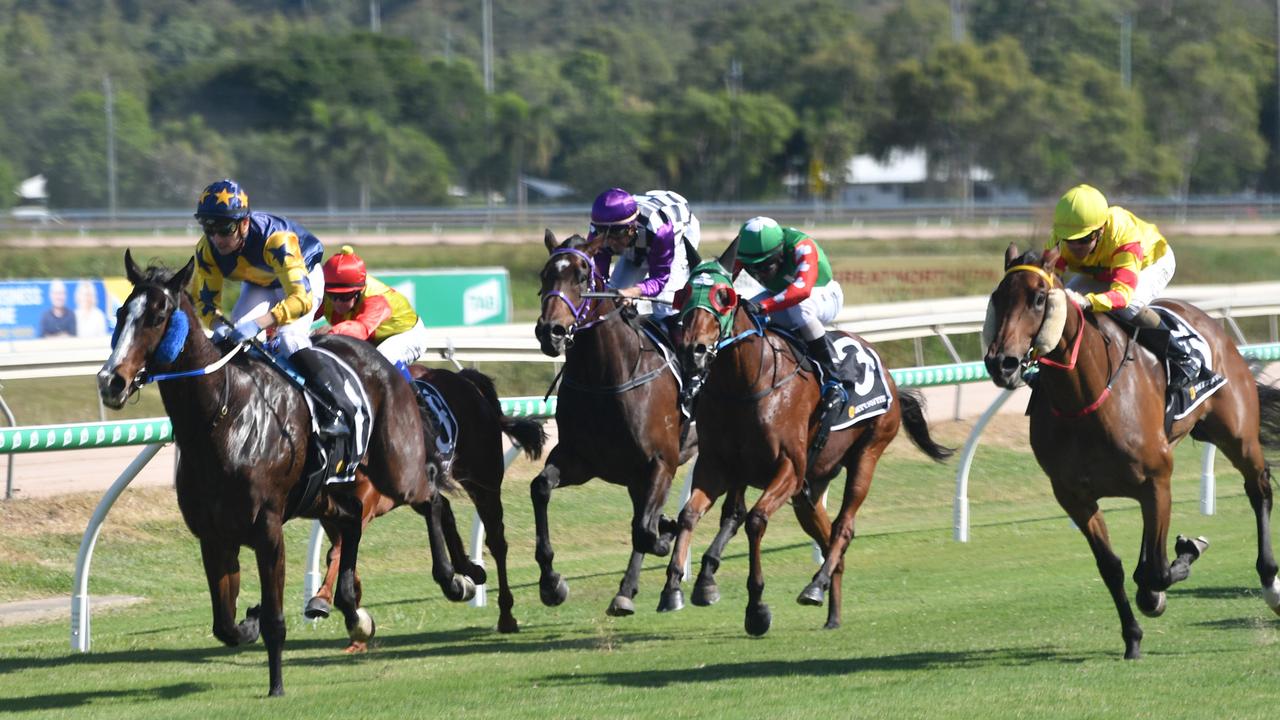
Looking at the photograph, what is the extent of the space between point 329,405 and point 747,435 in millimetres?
1835

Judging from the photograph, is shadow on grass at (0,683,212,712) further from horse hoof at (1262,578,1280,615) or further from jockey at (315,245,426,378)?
horse hoof at (1262,578,1280,615)

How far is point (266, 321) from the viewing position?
656 centimetres

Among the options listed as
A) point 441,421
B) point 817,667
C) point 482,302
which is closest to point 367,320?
point 441,421

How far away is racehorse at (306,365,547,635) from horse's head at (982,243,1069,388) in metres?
2.76

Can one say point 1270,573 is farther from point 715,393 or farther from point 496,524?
point 496,524

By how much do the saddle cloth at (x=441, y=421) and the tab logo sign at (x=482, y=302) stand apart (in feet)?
51.3

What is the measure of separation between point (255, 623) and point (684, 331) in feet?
6.86

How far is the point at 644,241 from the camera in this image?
8.14m

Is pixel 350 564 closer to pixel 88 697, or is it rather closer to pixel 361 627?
pixel 361 627

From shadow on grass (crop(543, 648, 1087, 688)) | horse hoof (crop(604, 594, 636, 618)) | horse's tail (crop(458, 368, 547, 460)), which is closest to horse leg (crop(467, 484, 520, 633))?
horse's tail (crop(458, 368, 547, 460))

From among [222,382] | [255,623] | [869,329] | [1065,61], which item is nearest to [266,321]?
[222,382]

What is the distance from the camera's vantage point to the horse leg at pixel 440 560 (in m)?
7.50

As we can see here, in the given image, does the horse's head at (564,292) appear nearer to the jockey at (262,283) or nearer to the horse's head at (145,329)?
the jockey at (262,283)

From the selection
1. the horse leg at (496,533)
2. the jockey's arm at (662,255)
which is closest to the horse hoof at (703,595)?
the horse leg at (496,533)
